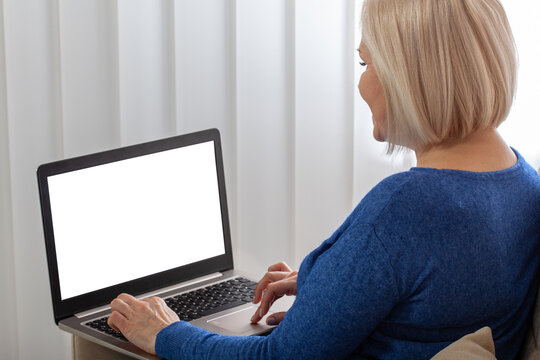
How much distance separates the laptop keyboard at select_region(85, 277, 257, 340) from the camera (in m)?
1.34

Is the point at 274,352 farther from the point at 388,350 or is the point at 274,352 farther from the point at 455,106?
the point at 455,106

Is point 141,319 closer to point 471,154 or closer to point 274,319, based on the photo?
point 274,319

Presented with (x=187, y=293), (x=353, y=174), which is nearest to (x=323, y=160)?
(x=353, y=174)

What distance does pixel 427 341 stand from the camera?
3.40 ft

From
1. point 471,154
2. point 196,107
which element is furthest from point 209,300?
point 196,107

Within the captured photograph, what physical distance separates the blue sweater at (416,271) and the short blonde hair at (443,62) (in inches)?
3.1

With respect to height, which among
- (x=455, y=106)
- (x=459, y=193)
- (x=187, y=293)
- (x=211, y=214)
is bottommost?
(x=187, y=293)

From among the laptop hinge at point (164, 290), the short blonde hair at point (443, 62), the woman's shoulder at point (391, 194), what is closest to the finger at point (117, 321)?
the laptop hinge at point (164, 290)

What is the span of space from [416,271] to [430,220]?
2.7 inches

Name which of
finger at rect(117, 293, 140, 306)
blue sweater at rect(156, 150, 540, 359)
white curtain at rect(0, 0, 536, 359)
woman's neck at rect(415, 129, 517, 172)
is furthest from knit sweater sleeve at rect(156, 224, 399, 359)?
white curtain at rect(0, 0, 536, 359)

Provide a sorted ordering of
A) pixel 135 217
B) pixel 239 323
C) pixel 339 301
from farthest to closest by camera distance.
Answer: pixel 135 217
pixel 239 323
pixel 339 301

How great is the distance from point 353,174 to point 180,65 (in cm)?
60

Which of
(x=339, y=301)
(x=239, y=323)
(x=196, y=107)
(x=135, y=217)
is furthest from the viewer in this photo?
(x=196, y=107)

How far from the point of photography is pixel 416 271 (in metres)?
0.98
